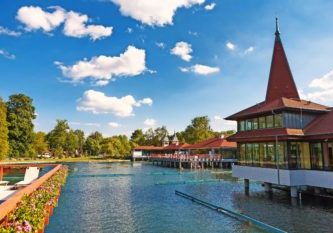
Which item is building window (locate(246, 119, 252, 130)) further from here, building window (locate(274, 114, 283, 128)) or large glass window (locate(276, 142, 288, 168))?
large glass window (locate(276, 142, 288, 168))

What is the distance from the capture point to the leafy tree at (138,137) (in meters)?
119

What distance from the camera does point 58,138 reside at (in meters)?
98.6

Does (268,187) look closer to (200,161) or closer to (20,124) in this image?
(200,161)

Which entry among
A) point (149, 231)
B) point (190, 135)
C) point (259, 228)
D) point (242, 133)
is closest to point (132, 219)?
point (149, 231)

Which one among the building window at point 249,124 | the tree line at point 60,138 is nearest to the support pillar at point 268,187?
the building window at point 249,124

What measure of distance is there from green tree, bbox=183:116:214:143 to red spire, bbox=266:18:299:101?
68.4 meters

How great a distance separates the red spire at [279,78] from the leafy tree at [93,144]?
89.6 m

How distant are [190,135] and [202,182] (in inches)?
2762

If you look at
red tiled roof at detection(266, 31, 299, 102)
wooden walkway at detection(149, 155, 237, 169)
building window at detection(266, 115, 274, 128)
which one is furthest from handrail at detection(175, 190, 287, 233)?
wooden walkway at detection(149, 155, 237, 169)

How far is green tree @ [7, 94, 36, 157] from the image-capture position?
202 feet

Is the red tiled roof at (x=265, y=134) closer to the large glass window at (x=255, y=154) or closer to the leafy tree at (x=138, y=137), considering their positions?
the large glass window at (x=255, y=154)

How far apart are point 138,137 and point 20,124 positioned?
63.2 metres

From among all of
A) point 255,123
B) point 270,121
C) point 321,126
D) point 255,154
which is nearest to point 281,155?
point 270,121

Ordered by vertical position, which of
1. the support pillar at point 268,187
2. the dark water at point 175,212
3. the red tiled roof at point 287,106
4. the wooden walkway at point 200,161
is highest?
the red tiled roof at point 287,106
